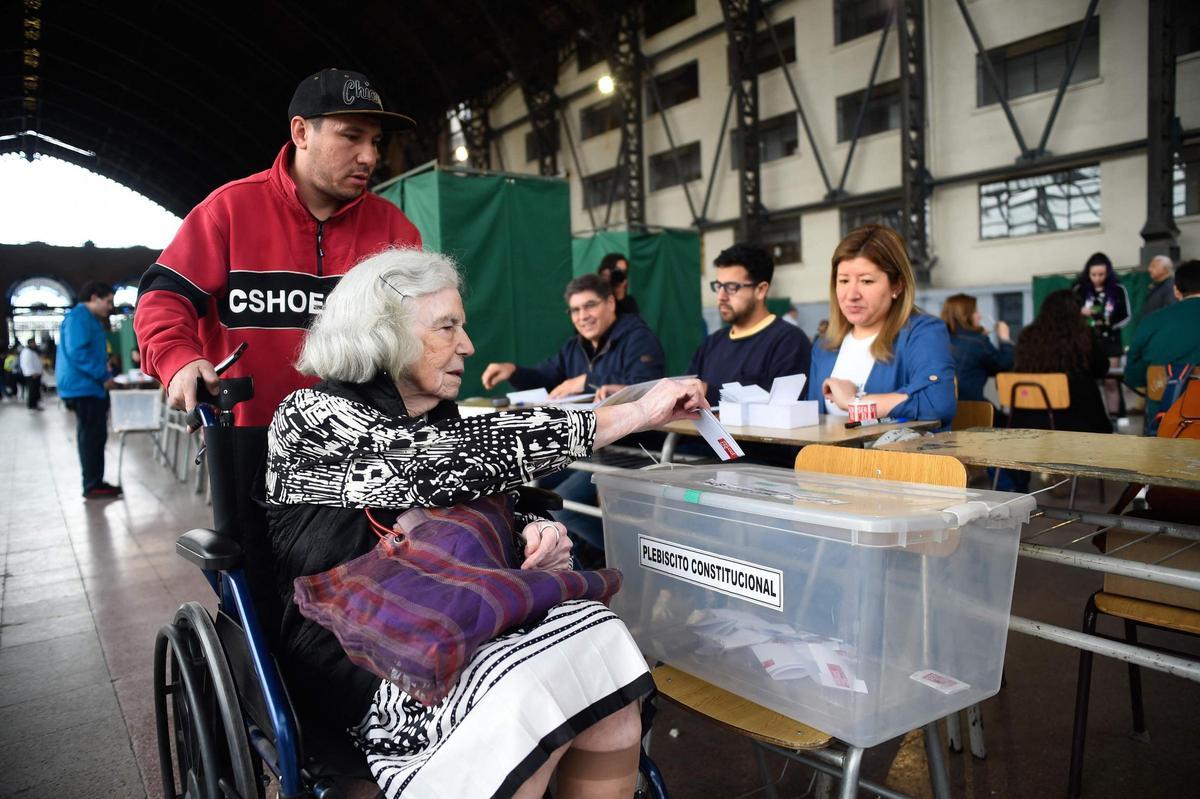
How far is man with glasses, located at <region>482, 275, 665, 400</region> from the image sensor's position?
3.71 metres

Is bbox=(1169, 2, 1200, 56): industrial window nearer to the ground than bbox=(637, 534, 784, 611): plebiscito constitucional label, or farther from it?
farther from it

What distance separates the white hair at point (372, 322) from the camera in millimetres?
1386

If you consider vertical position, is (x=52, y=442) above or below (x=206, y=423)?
below

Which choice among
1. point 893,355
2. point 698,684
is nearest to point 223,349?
point 698,684

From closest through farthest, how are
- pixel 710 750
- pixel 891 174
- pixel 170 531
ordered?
pixel 710 750
pixel 170 531
pixel 891 174

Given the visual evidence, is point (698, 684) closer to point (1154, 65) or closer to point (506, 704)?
point (506, 704)

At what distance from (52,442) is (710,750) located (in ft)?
39.6

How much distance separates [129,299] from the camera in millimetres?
31672

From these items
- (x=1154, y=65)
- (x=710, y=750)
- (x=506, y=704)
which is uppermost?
(x=1154, y=65)

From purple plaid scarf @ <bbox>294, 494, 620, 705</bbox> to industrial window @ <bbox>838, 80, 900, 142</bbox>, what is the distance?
13.8 m

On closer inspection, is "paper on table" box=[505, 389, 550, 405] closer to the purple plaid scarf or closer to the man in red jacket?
the man in red jacket

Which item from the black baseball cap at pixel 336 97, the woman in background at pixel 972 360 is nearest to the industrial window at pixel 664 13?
the woman in background at pixel 972 360

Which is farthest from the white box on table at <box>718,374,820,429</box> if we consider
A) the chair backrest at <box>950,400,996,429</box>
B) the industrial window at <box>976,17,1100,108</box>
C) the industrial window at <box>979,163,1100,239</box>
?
the industrial window at <box>976,17,1100,108</box>

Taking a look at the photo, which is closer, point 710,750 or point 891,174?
point 710,750
